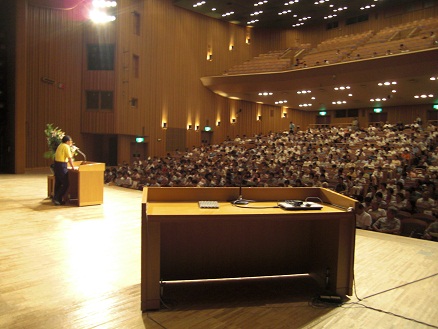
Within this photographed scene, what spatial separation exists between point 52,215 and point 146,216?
11.3 feet

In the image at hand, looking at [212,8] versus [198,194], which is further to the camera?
[212,8]

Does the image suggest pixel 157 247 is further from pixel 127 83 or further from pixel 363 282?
pixel 127 83

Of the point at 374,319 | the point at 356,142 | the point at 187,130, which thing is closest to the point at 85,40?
the point at 187,130

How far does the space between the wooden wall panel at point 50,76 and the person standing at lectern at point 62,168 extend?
7556 millimetres

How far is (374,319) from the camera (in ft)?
7.27

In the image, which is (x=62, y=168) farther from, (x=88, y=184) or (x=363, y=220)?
(x=363, y=220)

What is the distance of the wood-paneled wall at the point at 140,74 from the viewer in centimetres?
1282

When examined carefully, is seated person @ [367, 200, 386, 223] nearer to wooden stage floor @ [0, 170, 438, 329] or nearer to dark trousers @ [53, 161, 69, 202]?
wooden stage floor @ [0, 170, 438, 329]

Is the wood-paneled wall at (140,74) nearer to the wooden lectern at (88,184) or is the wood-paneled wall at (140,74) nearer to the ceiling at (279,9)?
the ceiling at (279,9)

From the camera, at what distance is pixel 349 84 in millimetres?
15039

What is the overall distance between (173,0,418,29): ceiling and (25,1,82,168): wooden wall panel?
5.54 metres

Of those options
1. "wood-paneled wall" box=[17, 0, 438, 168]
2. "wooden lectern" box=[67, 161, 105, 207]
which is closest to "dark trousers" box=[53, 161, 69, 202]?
"wooden lectern" box=[67, 161, 105, 207]

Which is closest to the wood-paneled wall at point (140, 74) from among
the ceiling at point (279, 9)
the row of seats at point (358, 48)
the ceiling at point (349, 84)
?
the ceiling at point (279, 9)

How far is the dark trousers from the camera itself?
571cm
